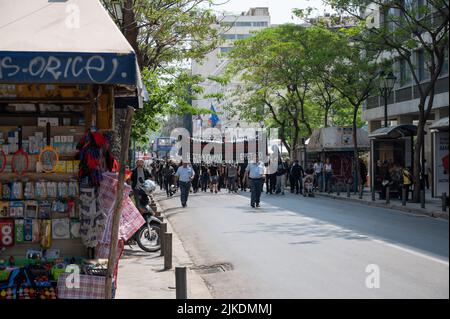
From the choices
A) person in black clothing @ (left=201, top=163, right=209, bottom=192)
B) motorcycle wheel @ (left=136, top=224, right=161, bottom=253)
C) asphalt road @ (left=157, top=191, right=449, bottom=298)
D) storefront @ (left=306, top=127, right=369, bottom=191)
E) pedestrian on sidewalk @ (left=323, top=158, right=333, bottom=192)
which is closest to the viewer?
asphalt road @ (left=157, top=191, right=449, bottom=298)

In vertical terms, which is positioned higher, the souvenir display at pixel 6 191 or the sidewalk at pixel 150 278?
the souvenir display at pixel 6 191

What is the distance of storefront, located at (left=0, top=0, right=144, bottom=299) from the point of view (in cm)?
837

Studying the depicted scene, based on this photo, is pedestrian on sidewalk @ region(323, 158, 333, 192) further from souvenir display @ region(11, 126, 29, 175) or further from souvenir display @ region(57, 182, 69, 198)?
souvenir display @ region(11, 126, 29, 175)

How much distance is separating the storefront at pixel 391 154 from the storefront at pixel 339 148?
8.59 meters

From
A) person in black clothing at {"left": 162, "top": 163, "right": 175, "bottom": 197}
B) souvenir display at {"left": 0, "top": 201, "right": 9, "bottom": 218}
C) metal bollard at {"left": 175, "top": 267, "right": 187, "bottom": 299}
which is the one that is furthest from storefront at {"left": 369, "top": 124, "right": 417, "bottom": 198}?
metal bollard at {"left": 175, "top": 267, "right": 187, "bottom": 299}

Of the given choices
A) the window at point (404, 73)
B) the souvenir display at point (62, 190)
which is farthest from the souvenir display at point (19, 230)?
the window at point (404, 73)

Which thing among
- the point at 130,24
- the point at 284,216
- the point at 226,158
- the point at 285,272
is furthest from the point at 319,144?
the point at 285,272

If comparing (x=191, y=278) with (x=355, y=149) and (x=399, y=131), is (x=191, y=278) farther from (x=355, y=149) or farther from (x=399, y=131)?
(x=355, y=149)

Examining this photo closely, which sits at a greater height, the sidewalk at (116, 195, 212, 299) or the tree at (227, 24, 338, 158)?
the tree at (227, 24, 338, 158)

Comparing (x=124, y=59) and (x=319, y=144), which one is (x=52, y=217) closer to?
(x=124, y=59)

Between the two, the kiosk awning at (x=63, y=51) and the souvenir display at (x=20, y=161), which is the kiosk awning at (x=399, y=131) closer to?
the souvenir display at (x=20, y=161)

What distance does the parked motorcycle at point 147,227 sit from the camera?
15422mm

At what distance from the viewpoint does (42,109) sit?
30.3 ft

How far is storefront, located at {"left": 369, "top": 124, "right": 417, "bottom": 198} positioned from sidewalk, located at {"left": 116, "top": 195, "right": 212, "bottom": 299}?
698 inches
